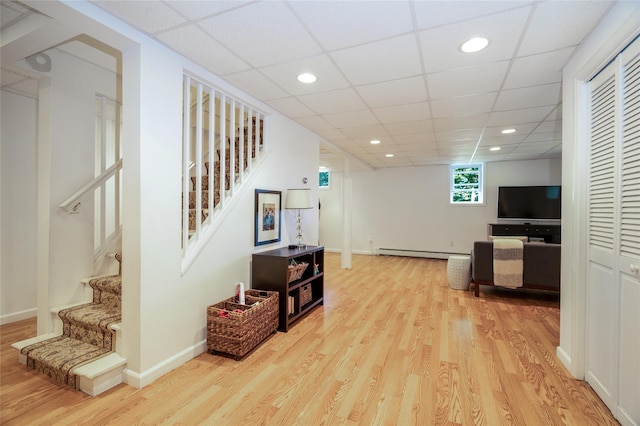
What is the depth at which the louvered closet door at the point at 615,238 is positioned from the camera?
160 cm

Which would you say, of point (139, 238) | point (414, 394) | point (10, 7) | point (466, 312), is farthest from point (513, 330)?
point (10, 7)

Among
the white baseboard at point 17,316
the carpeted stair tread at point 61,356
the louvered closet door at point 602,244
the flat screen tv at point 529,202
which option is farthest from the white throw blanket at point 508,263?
the white baseboard at point 17,316

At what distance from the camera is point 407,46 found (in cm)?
211

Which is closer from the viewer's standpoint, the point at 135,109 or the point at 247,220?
the point at 135,109

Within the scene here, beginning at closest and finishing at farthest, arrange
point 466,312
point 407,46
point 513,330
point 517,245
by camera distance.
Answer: point 407,46, point 513,330, point 466,312, point 517,245

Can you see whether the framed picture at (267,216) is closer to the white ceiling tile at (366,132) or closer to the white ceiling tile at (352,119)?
the white ceiling tile at (352,119)

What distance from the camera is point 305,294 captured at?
355 cm

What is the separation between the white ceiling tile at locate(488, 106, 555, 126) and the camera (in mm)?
3457

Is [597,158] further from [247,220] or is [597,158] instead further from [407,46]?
[247,220]

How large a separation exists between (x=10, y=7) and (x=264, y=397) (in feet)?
10.2

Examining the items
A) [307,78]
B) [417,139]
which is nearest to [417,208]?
[417,139]

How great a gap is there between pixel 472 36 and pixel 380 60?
65 cm

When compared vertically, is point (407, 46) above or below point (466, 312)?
above

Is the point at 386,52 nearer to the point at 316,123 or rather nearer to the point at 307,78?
the point at 307,78
